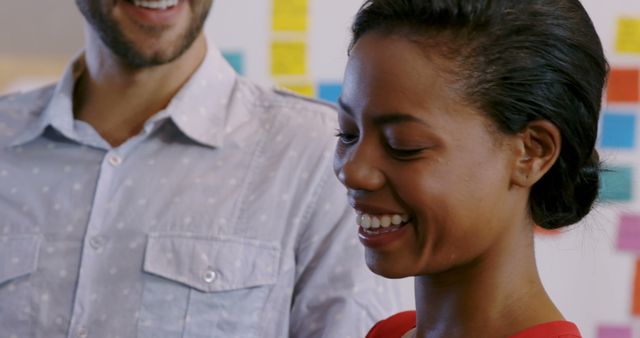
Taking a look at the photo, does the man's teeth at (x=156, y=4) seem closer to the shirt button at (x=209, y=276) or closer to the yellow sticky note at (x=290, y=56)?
the shirt button at (x=209, y=276)

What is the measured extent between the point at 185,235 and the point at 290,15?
0.84 metres

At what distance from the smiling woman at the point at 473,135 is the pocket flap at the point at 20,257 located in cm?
71

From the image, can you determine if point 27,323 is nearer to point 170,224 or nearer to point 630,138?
point 170,224

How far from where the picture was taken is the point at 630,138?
225 cm

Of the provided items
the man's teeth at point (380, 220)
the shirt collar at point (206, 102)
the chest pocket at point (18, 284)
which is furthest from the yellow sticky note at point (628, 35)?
the man's teeth at point (380, 220)

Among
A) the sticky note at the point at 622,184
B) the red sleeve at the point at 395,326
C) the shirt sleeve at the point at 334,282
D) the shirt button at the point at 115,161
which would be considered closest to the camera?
the red sleeve at the point at 395,326

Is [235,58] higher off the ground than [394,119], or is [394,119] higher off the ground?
[394,119]

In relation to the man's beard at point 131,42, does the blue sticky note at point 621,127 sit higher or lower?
lower

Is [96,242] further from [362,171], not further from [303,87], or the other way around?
[303,87]

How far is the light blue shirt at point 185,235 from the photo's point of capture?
1538mm

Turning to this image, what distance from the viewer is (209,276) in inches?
61.6

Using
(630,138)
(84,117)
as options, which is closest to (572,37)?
(84,117)

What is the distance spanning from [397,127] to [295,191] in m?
0.62

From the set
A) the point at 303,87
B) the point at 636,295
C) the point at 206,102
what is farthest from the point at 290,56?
the point at 636,295
